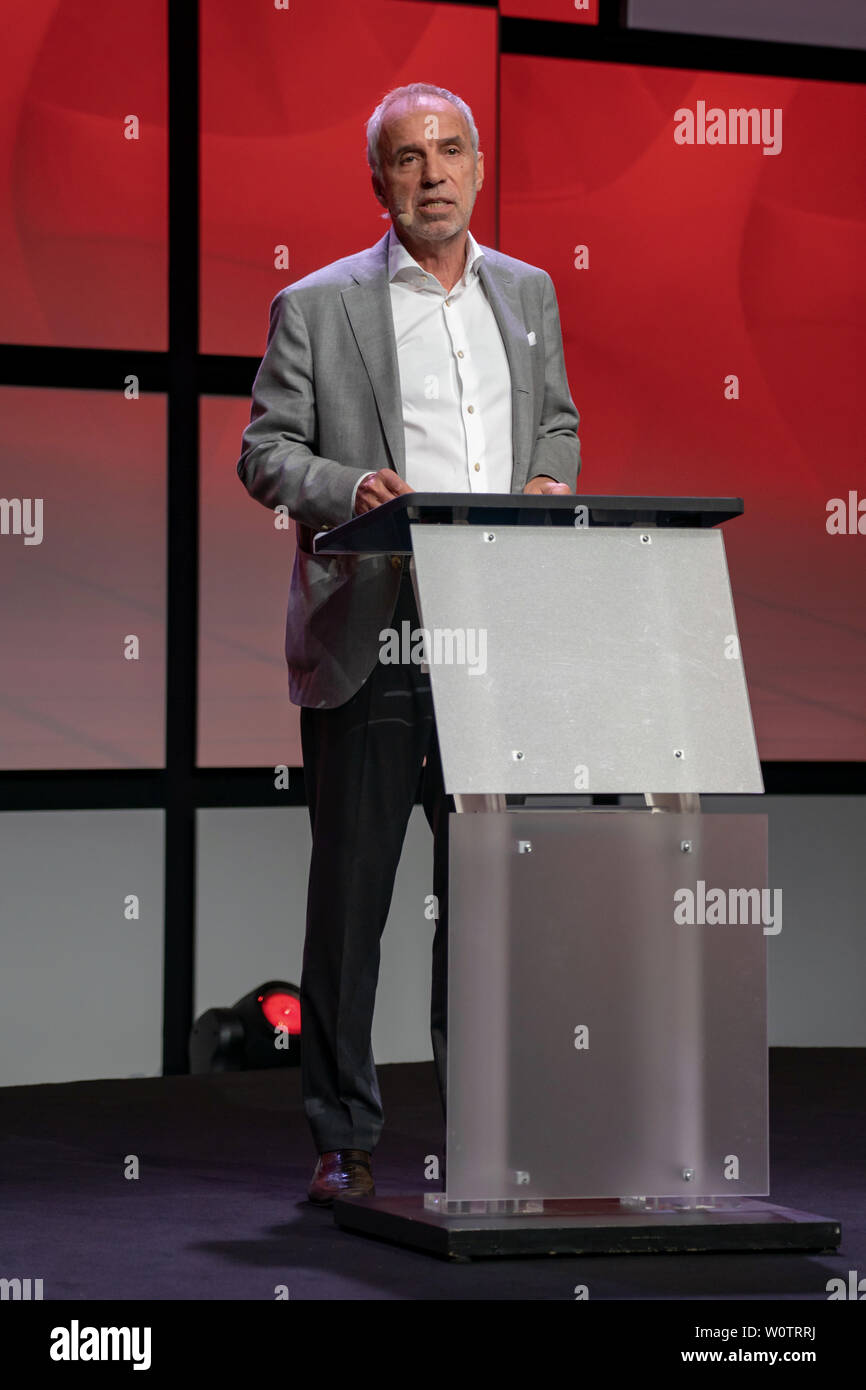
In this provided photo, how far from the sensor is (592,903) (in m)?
2.48

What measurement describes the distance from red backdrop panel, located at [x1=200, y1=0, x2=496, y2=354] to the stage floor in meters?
1.91

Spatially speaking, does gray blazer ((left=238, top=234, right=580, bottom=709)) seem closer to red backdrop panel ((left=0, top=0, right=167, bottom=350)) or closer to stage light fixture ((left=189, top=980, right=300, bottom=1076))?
red backdrop panel ((left=0, top=0, right=167, bottom=350))

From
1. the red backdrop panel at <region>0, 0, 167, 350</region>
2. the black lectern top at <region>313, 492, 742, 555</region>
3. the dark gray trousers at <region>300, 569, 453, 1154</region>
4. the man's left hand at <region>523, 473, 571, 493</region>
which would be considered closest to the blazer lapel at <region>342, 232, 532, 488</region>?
the man's left hand at <region>523, 473, 571, 493</region>

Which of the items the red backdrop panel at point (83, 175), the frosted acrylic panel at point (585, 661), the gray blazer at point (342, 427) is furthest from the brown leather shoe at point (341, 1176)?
the red backdrop panel at point (83, 175)

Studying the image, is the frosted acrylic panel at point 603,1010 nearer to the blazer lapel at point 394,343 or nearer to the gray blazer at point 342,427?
the gray blazer at point 342,427

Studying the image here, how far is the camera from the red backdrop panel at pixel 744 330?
16.5 ft

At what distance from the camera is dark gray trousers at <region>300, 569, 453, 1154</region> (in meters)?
2.99

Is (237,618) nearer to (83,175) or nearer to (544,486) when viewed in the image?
(83,175)

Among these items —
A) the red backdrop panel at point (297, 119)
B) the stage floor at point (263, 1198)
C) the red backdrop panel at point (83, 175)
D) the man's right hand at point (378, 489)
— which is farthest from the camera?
the red backdrop panel at point (297, 119)

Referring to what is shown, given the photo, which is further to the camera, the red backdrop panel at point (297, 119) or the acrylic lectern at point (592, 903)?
the red backdrop panel at point (297, 119)

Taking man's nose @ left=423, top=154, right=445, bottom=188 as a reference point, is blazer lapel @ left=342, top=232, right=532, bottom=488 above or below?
below

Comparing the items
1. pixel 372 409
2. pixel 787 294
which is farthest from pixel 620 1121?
pixel 787 294

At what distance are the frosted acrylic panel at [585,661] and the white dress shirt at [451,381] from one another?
557mm

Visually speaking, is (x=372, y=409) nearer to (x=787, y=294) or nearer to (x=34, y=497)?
(x=34, y=497)
